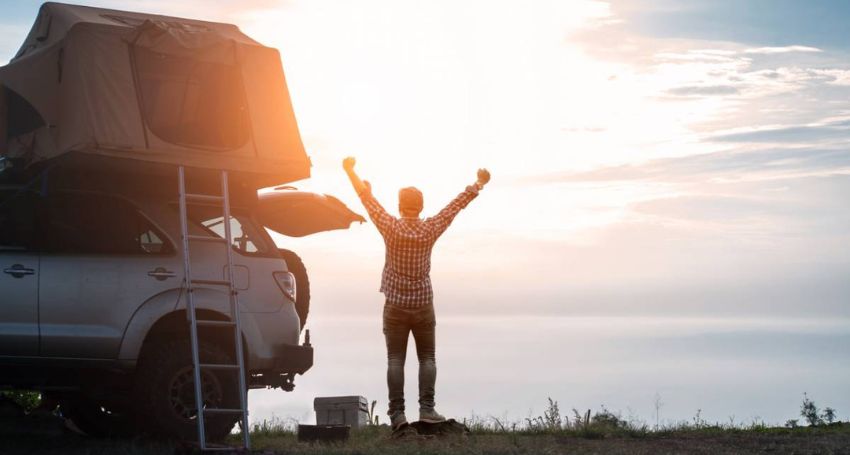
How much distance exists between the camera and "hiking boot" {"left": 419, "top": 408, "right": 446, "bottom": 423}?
11.5 m

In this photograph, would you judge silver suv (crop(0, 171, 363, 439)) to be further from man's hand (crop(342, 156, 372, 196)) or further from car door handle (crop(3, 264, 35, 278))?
man's hand (crop(342, 156, 372, 196))

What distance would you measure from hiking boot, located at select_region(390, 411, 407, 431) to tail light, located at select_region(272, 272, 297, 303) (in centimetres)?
156

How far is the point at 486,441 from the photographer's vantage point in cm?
1131

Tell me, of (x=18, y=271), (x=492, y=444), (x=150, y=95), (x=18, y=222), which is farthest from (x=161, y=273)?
(x=492, y=444)

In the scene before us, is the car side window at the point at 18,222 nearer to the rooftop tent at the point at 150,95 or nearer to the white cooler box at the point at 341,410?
the rooftop tent at the point at 150,95

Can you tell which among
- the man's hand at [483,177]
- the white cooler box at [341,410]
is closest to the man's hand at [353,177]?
the man's hand at [483,177]

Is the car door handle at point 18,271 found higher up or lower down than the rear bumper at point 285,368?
higher up

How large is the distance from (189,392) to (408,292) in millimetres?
2349

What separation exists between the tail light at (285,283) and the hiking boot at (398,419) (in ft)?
5.11

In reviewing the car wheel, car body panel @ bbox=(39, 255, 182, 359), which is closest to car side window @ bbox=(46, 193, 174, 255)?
car body panel @ bbox=(39, 255, 182, 359)

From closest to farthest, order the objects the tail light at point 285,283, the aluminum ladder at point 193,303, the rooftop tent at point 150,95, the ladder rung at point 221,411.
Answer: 1. the aluminum ladder at point 193,303
2. the ladder rung at point 221,411
3. the rooftop tent at point 150,95
4. the tail light at point 285,283

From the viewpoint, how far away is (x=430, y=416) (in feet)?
38.1

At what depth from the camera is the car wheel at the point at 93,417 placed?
38.8 ft

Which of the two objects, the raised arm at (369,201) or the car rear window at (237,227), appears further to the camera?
the raised arm at (369,201)
